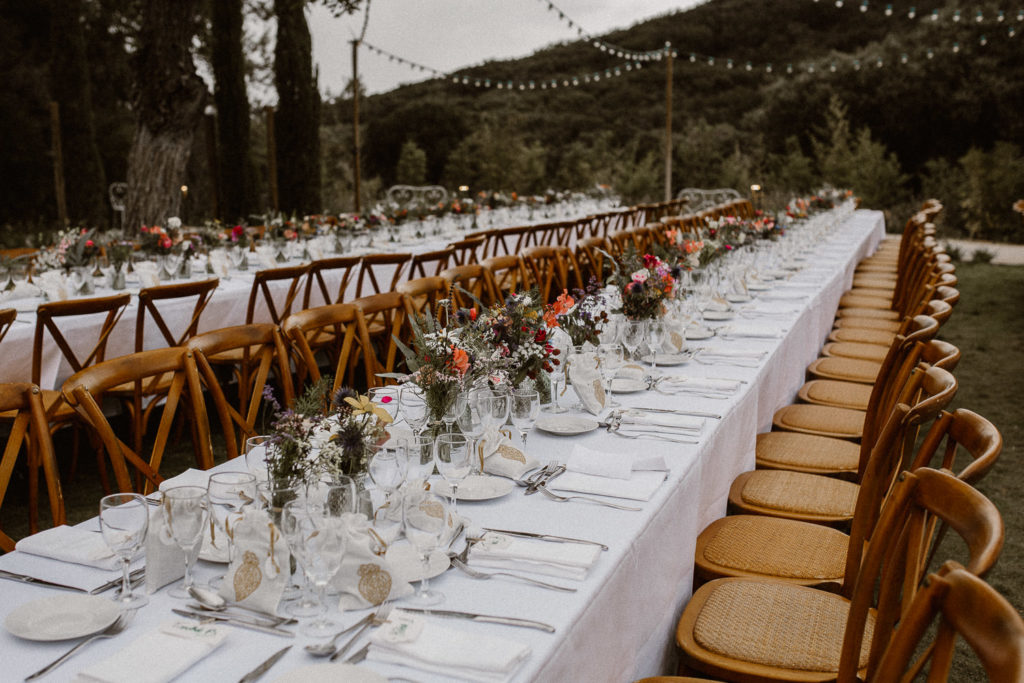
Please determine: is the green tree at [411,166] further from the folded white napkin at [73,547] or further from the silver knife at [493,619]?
the silver knife at [493,619]

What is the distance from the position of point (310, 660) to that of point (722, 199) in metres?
15.7

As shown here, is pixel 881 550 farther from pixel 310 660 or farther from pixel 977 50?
pixel 977 50

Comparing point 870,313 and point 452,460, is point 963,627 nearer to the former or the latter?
point 452,460

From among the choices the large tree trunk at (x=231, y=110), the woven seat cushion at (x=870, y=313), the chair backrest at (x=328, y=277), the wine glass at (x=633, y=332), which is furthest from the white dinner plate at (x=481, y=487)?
the large tree trunk at (x=231, y=110)

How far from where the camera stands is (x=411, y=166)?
19125mm

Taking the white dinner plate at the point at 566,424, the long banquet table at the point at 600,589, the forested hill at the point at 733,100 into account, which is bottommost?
the long banquet table at the point at 600,589

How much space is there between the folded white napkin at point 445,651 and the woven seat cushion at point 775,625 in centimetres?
77

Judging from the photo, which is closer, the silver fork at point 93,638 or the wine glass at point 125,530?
the silver fork at point 93,638

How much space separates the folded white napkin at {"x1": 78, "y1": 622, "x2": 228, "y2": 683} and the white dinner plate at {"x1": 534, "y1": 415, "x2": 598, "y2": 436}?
108 cm

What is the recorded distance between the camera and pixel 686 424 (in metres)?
2.12

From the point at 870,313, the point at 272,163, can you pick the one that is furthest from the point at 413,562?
the point at 272,163

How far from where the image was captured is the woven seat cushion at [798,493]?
2.40 m

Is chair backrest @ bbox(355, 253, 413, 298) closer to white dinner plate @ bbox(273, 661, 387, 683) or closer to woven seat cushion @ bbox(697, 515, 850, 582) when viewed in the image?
woven seat cushion @ bbox(697, 515, 850, 582)

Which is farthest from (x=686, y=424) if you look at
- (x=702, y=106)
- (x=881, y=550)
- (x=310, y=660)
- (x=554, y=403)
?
(x=702, y=106)
